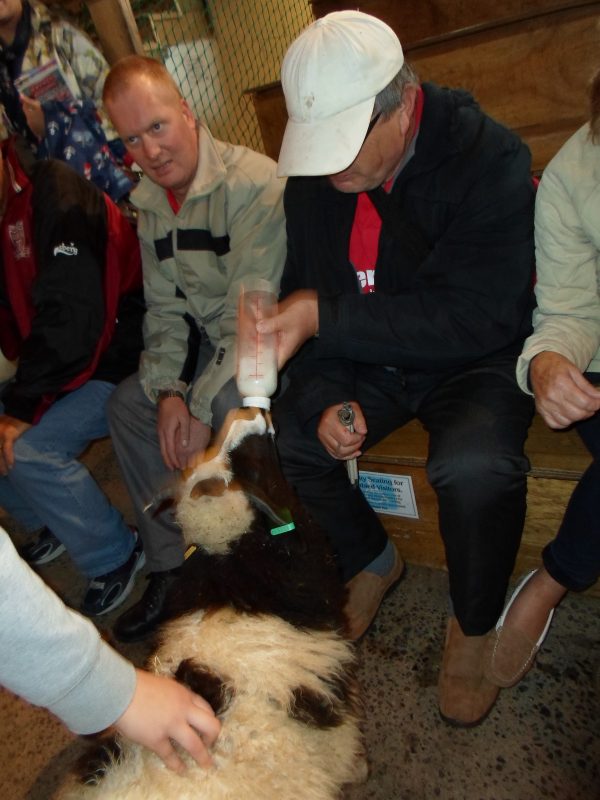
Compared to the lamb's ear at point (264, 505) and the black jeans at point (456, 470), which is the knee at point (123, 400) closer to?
the black jeans at point (456, 470)

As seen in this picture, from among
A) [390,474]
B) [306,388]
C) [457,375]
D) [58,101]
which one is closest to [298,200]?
[306,388]

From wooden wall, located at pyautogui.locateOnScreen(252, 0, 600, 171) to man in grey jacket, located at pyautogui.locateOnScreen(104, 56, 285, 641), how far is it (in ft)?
3.82

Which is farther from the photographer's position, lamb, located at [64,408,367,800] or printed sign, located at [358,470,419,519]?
printed sign, located at [358,470,419,519]

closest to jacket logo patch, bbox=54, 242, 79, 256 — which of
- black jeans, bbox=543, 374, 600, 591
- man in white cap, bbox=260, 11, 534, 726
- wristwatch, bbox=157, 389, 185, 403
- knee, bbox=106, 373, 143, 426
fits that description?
knee, bbox=106, 373, 143, 426

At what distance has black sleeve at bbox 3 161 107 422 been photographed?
220cm

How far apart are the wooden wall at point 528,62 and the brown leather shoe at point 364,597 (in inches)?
80.3

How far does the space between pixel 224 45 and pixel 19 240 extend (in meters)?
3.72

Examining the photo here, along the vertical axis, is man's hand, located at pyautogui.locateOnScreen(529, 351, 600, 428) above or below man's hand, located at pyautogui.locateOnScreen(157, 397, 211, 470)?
above

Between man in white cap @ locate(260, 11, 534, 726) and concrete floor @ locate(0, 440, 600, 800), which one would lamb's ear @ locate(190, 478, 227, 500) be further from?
concrete floor @ locate(0, 440, 600, 800)

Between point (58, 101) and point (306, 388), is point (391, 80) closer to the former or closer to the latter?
point (306, 388)

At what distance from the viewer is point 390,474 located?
1.89 meters

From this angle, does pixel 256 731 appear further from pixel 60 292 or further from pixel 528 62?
pixel 528 62

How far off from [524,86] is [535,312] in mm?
1512

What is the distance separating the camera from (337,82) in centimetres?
139
